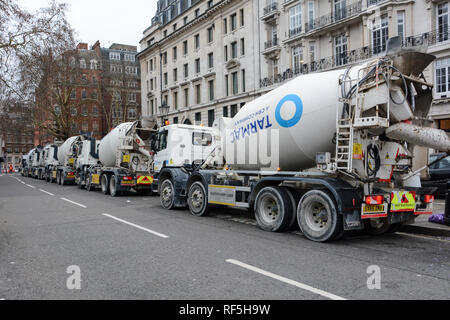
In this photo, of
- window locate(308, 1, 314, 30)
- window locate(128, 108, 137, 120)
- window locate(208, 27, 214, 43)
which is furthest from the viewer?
window locate(128, 108, 137, 120)

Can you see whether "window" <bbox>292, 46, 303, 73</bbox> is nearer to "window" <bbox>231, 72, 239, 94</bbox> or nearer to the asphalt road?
"window" <bbox>231, 72, 239, 94</bbox>

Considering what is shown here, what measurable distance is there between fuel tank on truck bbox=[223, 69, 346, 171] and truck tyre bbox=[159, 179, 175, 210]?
3.28m

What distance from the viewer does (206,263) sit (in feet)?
18.4

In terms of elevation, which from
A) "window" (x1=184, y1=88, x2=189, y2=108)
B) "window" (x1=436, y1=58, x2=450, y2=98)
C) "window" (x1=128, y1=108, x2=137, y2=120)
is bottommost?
"window" (x1=436, y1=58, x2=450, y2=98)

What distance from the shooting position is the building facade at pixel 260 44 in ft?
77.6

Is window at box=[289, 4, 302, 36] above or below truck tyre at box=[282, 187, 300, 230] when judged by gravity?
above

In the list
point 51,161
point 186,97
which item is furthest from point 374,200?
point 186,97

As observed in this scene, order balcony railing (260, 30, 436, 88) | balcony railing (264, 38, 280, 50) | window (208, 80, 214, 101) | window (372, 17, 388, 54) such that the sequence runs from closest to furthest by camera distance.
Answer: balcony railing (260, 30, 436, 88) < window (372, 17, 388, 54) < balcony railing (264, 38, 280, 50) < window (208, 80, 214, 101)

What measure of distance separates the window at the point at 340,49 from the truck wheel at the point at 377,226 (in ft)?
72.5

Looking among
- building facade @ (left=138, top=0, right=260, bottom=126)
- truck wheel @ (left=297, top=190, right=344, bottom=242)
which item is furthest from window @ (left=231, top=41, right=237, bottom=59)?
truck wheel @ (left=297, top=190, right=344, bottom=242)

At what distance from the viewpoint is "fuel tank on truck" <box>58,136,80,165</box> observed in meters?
25.9

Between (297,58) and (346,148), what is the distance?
1040 inches

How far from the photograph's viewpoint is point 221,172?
10.2 metres
